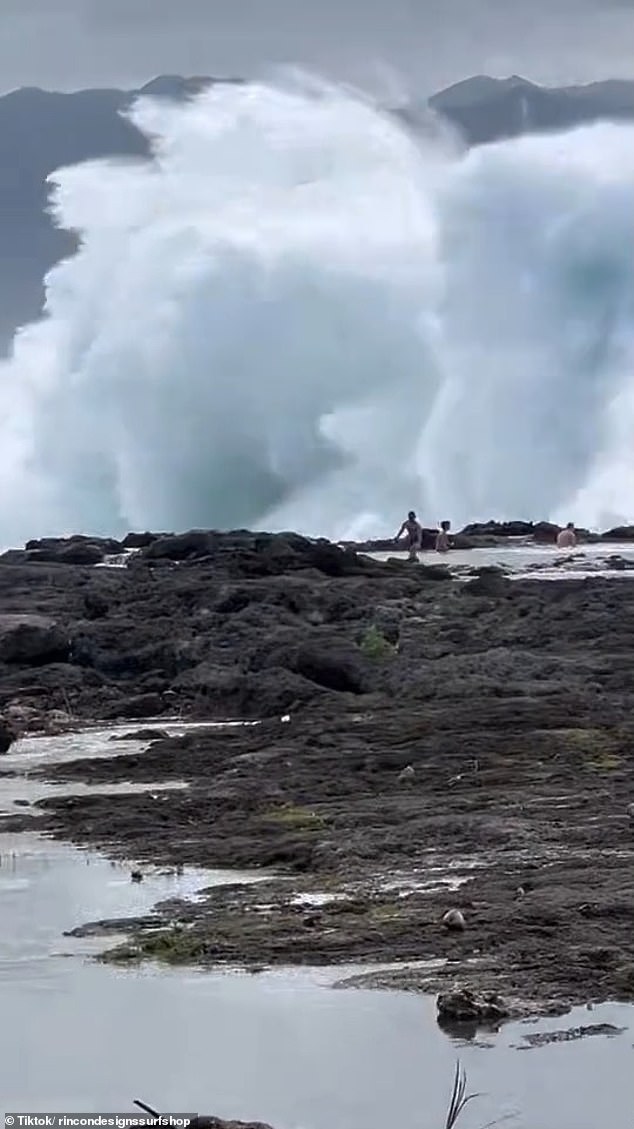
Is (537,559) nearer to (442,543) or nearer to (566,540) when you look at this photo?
(442,543)

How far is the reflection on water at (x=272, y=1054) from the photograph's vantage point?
6930mm

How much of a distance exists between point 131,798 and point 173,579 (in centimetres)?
1570

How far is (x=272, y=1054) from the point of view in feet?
25.0

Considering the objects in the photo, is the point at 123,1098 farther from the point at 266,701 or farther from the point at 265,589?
the point at 265,589

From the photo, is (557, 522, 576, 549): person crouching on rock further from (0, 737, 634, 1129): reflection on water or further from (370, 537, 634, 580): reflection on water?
(0, 737, 634, 1129): reflection on water

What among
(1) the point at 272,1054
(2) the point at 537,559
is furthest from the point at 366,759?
(2) the point at 537,559

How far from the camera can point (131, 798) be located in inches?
571

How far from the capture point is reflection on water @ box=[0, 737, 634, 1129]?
6930 millimetres

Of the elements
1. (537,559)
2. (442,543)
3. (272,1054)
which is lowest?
(272,1054)

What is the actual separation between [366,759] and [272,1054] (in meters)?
7.81

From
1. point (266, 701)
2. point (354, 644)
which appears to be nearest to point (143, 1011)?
point (266, 701)

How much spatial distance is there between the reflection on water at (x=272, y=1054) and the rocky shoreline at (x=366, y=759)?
0.29 meters

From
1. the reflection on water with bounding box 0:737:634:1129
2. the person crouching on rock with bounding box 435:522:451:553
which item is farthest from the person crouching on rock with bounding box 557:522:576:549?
the reflection on water with bounding box 0:737:634:1129

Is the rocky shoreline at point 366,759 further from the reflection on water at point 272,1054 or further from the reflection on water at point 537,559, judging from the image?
the reflection on water at point 537,559
